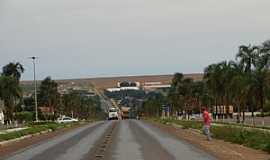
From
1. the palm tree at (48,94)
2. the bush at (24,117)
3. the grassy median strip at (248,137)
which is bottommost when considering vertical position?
the bush at (24,117)

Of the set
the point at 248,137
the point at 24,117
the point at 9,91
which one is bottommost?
the point at 24,117

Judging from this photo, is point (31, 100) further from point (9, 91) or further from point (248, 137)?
point (248, 137)

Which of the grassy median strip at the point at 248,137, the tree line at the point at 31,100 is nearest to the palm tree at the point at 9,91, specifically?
the tree line at the point at 31,100

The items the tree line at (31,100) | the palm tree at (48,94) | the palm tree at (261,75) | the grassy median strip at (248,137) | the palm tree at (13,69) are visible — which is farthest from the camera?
the palm tree at (48,94)

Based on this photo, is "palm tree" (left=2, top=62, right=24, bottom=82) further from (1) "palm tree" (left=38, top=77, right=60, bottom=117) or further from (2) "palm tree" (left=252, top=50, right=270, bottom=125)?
(2) "palm tree" (left=252, top=50, right=270, bottom=125)

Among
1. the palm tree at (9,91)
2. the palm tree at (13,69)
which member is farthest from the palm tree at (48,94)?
the palm tree at (9,91)

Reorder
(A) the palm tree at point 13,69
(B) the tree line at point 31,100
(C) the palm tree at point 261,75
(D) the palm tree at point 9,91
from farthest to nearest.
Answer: (A) the palm tree at point 13,69, (B) the tree line at point 31,100, (D) the palm tree at point 9,91, (C) the palm tree at point 261,75

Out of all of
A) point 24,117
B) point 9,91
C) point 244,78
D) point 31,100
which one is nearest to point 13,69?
point 24,117

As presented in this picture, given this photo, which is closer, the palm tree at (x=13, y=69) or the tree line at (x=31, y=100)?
the tree line at (x=31, y=100)

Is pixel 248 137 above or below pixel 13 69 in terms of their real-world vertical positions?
below

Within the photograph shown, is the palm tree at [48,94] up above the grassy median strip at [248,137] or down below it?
above

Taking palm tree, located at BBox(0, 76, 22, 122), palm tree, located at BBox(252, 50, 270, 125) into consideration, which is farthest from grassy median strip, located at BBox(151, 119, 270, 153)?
palm tree, located at BBox(0, 76, 22, 122)

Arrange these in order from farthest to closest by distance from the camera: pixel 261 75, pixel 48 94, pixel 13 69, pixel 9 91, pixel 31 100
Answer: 1. pixel 31 100
2. pixel 48 94
3. pixel 13 69
4. pixel 9 91
5. pixel 261 75

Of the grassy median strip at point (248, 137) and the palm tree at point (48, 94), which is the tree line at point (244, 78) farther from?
the palm tree at point (48, 94)
